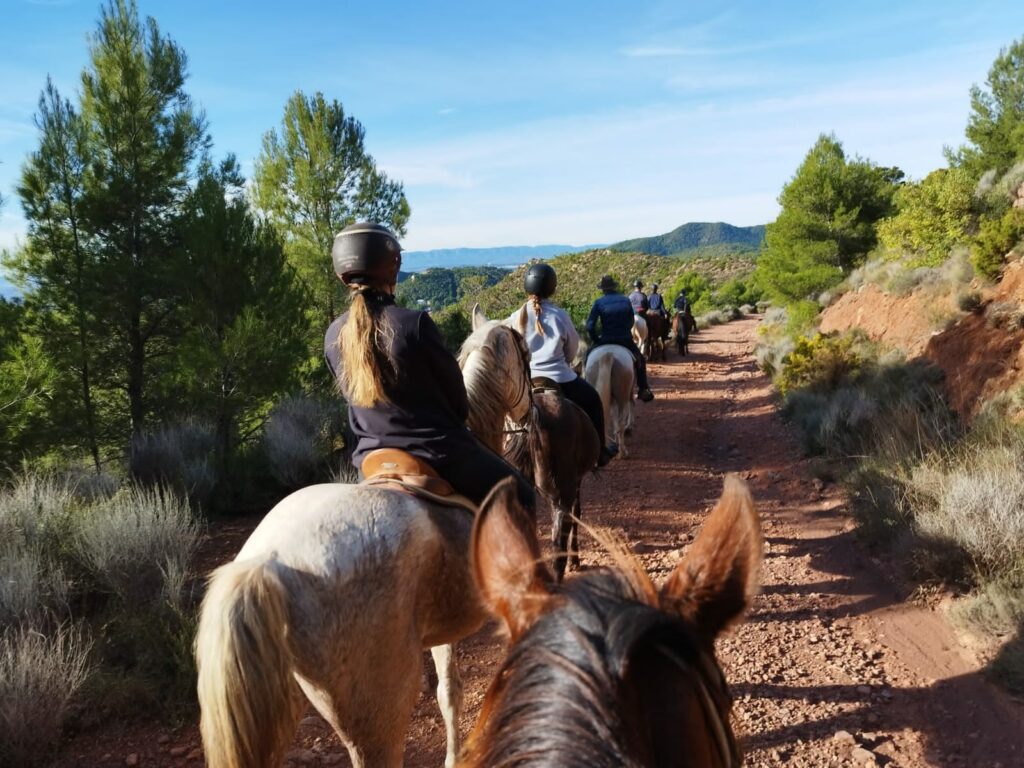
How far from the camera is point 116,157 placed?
1169 centimetres

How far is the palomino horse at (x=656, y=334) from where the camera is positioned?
1878 cm

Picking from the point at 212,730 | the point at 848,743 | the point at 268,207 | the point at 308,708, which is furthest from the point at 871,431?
the point at 268,207

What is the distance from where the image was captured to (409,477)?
2.52m

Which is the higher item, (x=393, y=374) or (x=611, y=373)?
(x=393, y=374)

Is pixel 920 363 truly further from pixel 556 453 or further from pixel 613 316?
pixel 556 453

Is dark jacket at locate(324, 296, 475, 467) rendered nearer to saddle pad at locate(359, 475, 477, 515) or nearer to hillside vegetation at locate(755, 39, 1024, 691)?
saddle pad at locate(359, 475, 477, 515)

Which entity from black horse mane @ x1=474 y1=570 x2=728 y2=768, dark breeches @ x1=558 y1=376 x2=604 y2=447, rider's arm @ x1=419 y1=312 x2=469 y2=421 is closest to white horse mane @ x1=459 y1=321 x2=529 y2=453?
rider's arm @ x1=419 y1=312 x2=469 y2=421

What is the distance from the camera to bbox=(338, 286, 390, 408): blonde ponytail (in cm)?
247

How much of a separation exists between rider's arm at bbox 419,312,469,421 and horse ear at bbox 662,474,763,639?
1.52 metres

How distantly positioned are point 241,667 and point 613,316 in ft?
22.7

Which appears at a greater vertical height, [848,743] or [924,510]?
[924,510]

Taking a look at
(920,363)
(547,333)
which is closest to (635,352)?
(547,333)

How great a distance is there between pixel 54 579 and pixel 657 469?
738 centimetres

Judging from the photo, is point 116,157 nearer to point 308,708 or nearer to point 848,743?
point 308,708
